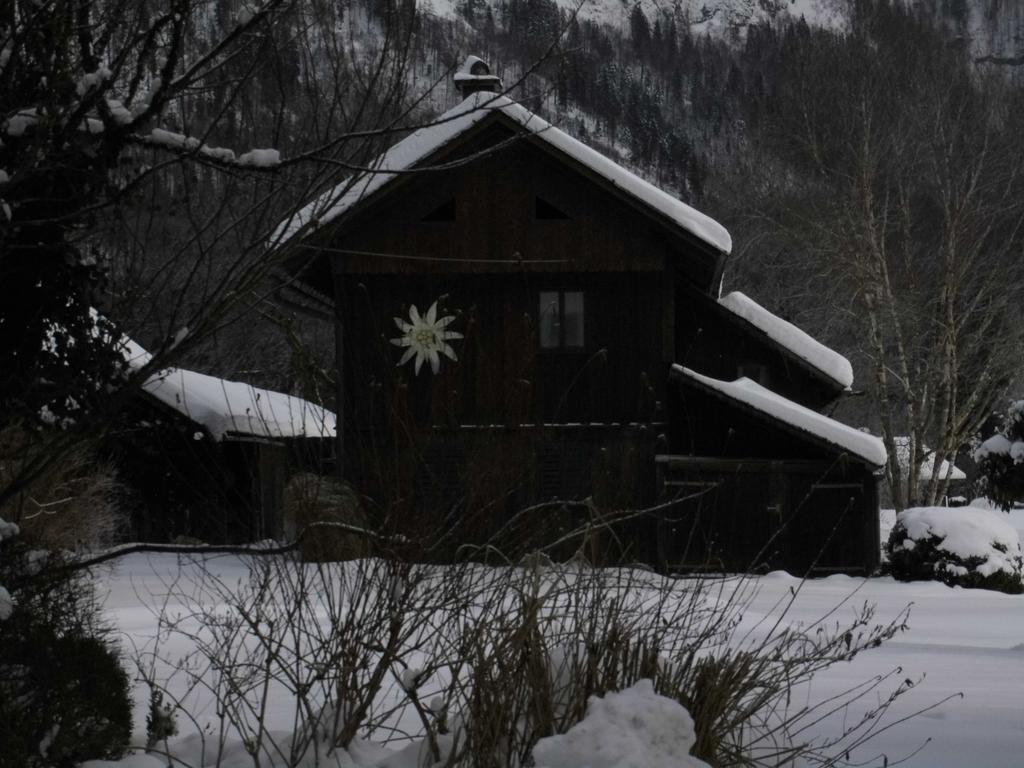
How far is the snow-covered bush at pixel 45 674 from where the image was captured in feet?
18.8

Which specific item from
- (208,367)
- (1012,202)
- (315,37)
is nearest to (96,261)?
(315,37)

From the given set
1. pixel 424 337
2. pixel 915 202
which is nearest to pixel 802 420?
pixel 424 337

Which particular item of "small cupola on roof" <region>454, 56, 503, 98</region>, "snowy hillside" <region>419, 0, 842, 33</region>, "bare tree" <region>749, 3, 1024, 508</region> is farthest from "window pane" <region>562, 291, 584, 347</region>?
"snowy hillside" <region>419, 0, 842, 33</region>

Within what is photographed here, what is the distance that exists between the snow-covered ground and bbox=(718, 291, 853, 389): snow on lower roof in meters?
4.22

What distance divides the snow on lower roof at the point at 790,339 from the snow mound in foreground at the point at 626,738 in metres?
18.2

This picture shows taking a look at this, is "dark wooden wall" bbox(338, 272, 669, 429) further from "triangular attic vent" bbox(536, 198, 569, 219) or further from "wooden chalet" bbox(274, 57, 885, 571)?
"triangular attic vent" bbox(536, 198, 569, 219)

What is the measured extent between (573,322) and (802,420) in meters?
3.74

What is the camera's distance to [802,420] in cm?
2125

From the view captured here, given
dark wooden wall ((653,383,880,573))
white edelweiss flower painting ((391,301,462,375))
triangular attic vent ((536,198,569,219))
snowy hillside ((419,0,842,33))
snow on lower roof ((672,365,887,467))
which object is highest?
snowy hillside ((419,0,842,33))

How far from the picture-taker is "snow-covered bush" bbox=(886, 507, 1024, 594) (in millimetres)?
20016

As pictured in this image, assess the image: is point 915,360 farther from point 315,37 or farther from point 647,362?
point 315,37

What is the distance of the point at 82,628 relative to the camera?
21.4ft

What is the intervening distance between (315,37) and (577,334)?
1575 centimetres

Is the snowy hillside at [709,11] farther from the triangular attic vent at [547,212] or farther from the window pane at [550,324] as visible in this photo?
the window pane at [550,324]
